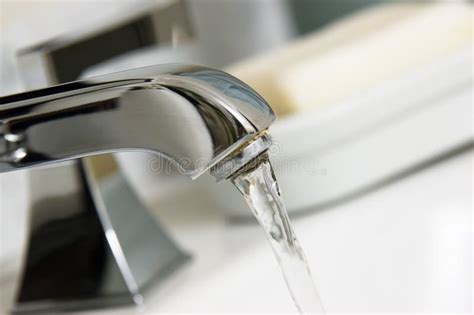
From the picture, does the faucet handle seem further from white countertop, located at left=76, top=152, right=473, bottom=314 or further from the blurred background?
white countertop, located at left=76, top=152, right=473, bottom=314

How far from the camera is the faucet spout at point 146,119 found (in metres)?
0.24

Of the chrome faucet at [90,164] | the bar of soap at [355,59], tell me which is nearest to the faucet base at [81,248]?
the chrome faucet at [90,164]

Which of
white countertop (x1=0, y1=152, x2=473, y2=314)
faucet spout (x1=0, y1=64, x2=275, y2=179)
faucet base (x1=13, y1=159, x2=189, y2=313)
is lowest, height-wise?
white countertop (x1=0, y1=152, x2=473, y2=314)

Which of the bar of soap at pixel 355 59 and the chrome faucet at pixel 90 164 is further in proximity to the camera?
the bar of soap at pixel 355 59

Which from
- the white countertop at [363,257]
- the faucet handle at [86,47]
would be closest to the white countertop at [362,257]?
the white countertop at [363,257]

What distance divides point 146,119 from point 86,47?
17 cm

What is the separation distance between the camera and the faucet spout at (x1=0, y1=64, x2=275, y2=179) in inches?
9.3

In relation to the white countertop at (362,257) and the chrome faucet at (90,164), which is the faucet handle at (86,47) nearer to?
the chrome faucet at (90,164)

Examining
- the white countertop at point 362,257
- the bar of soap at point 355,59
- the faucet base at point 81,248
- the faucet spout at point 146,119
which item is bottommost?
the white countertop at point 362,257

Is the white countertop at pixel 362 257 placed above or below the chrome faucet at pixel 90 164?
below

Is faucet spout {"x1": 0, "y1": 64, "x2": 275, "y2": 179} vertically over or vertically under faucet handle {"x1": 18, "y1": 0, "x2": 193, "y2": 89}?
over

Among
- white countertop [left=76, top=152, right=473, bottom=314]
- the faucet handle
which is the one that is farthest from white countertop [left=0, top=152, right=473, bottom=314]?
the faucet handle

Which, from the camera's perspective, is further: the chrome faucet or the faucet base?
the faucet base

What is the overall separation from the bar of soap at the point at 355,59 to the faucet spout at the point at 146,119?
196 mm
